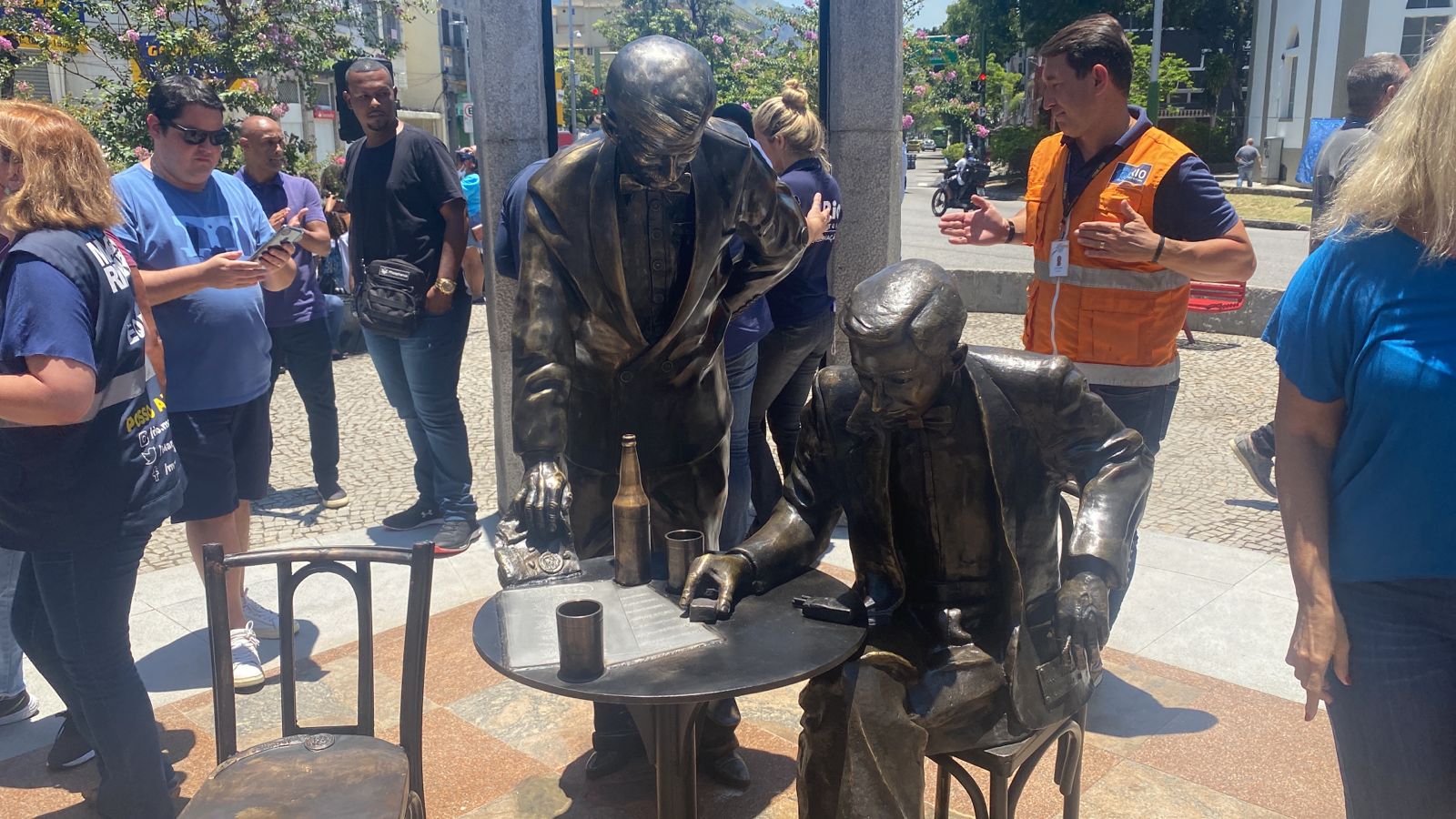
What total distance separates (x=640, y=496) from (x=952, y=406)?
706mm

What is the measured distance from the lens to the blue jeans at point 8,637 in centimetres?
343

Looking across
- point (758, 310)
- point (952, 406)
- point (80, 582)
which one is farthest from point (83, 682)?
point (758, 310)

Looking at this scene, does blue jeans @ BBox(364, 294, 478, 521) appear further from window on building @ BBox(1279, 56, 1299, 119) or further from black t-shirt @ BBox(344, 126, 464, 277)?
window on building @ BBox(1279, 56, 1299, 119)

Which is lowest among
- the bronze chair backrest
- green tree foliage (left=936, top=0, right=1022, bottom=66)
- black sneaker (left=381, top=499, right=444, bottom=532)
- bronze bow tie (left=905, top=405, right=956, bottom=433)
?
black sneaker (left=381, top=499, right=444, bottom=532)

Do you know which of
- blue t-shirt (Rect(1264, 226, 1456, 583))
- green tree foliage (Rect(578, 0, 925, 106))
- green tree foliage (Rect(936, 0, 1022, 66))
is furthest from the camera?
green tree foliage (Rect(936, 0, 1022, 66))

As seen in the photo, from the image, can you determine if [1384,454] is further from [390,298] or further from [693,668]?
[390,298]

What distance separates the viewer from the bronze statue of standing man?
2525mm

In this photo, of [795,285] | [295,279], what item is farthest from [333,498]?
[795,285]

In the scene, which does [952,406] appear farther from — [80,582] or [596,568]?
[80,582]

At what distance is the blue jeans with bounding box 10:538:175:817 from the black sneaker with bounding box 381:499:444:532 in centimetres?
258

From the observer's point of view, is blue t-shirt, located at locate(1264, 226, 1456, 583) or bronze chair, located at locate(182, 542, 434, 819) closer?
blue t-shirt, located at locate(1264, 226, 1456, 583)

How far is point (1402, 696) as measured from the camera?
6.08 feet

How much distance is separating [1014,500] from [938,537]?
0.17 metres

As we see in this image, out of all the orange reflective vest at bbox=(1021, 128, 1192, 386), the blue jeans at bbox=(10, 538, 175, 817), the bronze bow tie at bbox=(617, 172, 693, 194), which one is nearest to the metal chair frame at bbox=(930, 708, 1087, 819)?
the orange reflective vest at bbox=(1021, 128, 1192, 386)
